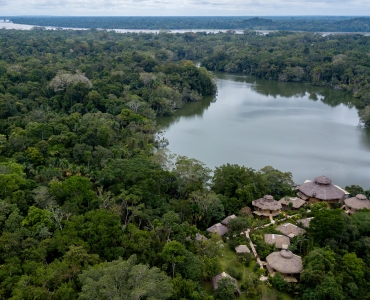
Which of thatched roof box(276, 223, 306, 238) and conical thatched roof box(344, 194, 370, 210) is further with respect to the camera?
conical thatched roof box(344, 194, 370, 210)

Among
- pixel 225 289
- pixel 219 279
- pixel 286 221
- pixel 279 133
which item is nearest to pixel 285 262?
pixel 219 279

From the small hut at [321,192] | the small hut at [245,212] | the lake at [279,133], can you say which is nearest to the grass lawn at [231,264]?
the small hut at [245,212]

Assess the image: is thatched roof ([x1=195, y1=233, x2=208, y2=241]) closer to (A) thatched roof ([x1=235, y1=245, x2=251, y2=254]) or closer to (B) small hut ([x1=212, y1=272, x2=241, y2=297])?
(A) thatched roof ([x1=235, y1=245, x2=251, y2=254])

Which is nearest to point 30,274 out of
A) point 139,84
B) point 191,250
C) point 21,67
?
point 191,250

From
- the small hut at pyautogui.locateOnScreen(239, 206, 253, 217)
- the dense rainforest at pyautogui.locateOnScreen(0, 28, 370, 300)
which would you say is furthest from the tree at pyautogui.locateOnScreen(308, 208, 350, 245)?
the small hut at pyautogui.locateOnScreen(239, 206, 253, 217)

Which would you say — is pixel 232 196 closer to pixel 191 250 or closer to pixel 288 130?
pixel 191 250

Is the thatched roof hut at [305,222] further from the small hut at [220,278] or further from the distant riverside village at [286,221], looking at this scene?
the small hut at [220,278]
